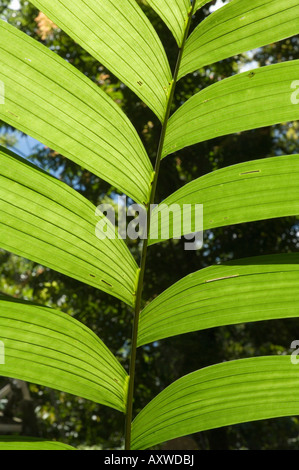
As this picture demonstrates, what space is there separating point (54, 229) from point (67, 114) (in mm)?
76

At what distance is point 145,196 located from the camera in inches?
14.2

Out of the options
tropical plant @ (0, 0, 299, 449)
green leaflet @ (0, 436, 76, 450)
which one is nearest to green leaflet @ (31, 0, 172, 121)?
tropical plant @ (0, 0, 299, 449)

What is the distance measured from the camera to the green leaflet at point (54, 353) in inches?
12.4

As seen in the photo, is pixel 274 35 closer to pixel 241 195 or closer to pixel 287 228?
pixel 241 195

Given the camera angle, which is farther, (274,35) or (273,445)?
(273,445)

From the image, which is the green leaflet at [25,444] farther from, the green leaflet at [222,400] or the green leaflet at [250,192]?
the green leaflet at [250,192]

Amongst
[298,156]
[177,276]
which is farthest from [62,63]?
[177,276]

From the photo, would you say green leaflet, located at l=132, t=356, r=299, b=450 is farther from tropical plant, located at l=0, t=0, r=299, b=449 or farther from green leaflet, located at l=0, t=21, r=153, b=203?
green leaflet, located at l=0, t=21, r=153, b=203

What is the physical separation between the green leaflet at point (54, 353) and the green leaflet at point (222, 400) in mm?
30

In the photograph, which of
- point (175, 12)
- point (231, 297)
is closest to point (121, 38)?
point (175, 12)

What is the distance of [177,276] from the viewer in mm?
3590

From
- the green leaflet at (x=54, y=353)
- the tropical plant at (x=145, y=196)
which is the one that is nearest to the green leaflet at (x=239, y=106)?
the tropical plant at (x=145, y=196)
